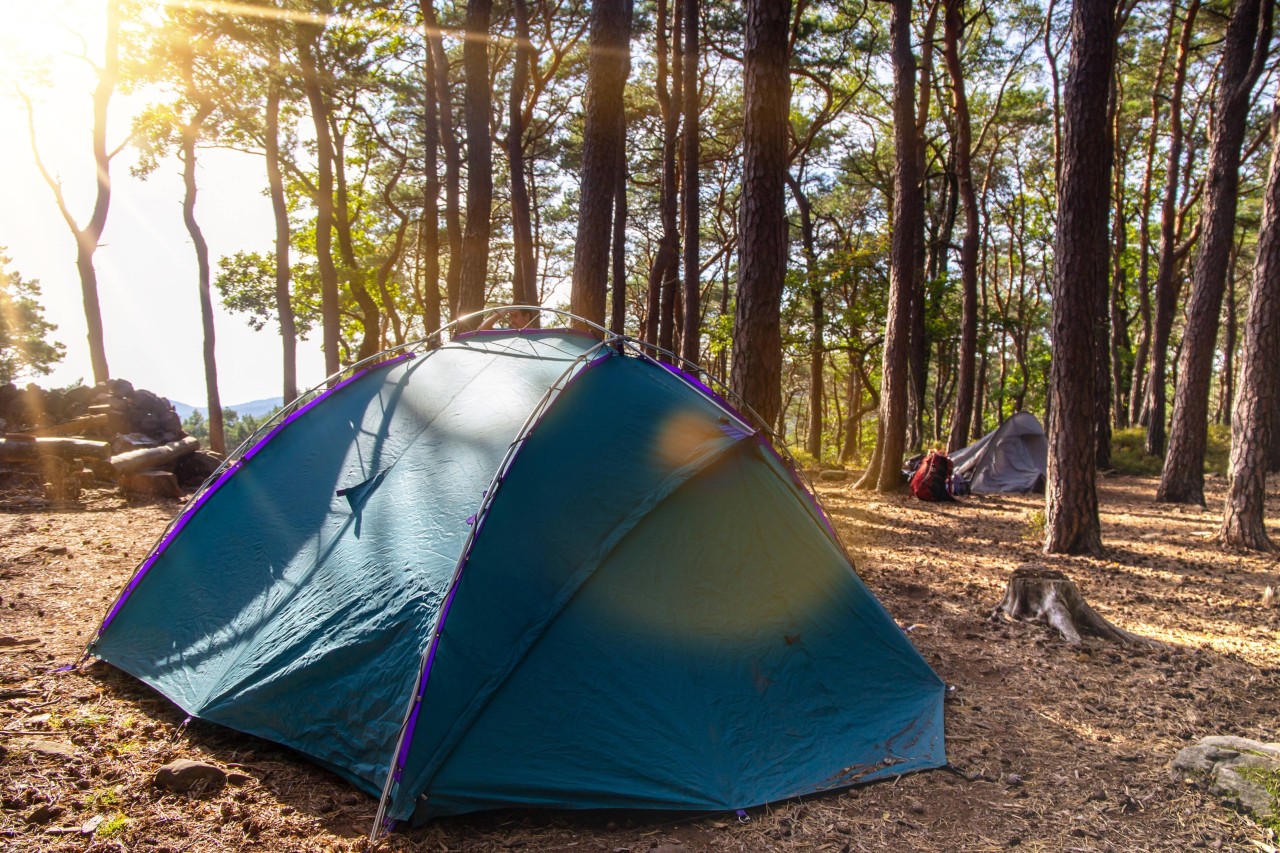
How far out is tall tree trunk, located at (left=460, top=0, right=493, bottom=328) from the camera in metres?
9.75

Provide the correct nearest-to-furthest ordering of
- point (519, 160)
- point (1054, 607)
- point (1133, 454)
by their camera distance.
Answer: point (1054, 607) → point (519, 160) → point (1133, 454)

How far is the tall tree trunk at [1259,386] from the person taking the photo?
24.7 feet

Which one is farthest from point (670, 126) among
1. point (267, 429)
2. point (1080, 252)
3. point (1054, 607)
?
point (1054, 607)

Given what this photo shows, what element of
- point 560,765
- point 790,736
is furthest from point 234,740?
point 790,736

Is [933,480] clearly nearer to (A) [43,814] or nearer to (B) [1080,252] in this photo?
(B) [1080,252]

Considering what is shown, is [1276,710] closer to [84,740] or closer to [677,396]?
[677,396]

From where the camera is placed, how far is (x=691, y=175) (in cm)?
1291

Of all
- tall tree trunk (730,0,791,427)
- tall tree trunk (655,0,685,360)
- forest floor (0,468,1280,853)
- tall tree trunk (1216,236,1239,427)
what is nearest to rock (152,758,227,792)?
forest floor (0,468,1280,853)

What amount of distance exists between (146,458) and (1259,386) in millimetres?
12816

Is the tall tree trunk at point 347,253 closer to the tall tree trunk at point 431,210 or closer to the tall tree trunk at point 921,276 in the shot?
the tall tree trunk at point 431,210

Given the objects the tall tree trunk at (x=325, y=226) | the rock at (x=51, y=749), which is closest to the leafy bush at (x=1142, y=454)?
the tall tree trunk at (x=325, y=226)

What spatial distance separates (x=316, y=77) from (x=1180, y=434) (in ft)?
54.1

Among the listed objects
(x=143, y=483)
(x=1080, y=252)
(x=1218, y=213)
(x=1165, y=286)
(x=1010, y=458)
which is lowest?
(x=143, y=483)

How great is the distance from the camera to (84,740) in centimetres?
357
